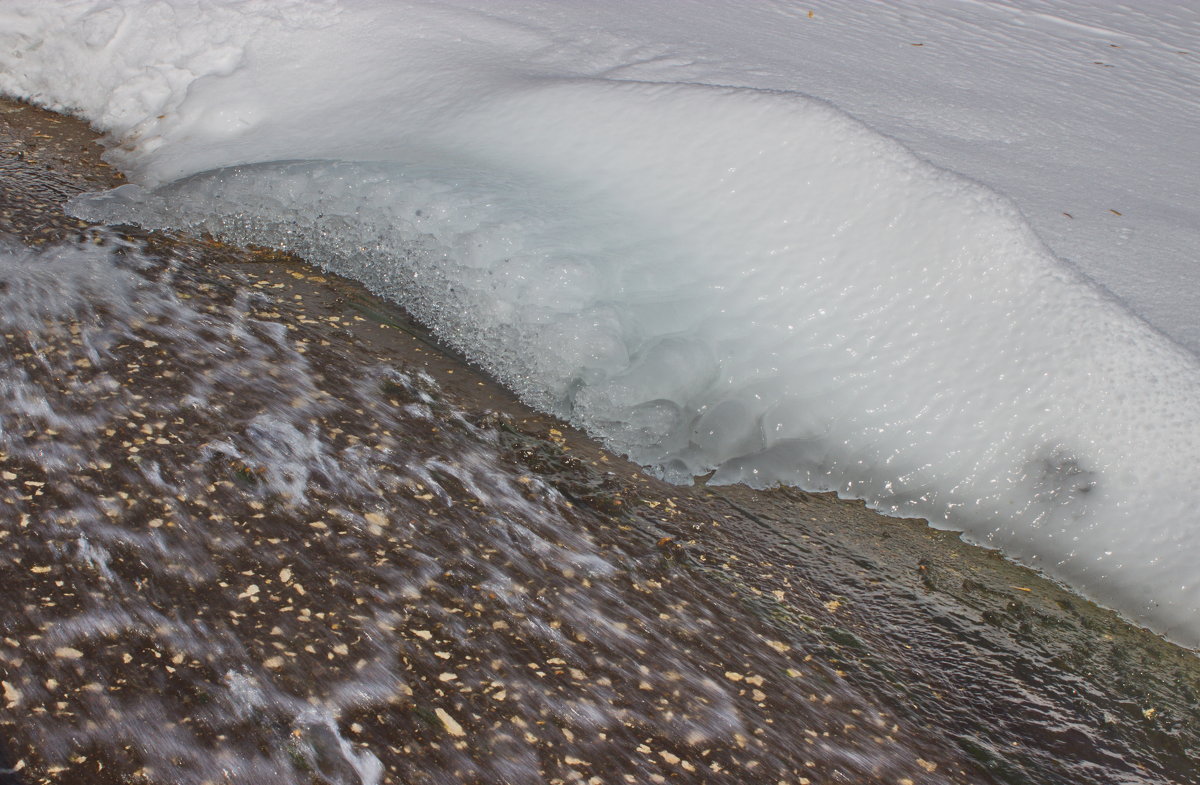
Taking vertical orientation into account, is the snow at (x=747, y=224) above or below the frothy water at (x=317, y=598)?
above

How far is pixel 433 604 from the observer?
2.08 metres

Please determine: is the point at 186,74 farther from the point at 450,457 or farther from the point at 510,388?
the point at 450,457

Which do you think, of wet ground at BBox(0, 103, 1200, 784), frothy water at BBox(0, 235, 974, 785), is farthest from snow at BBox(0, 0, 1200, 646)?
frothy water at BBox(0, 235, 974, 785)

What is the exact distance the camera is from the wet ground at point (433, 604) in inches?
70.6

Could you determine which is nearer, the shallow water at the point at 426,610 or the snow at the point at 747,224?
the shallow water at the point at 426,610

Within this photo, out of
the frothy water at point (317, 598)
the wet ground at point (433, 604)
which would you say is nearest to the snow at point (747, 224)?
the wet ground at point (433, 604)

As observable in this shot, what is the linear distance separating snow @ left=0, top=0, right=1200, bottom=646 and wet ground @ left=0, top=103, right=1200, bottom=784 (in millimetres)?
208

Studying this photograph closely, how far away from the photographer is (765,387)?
2.88 metres

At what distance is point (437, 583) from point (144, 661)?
0.60m

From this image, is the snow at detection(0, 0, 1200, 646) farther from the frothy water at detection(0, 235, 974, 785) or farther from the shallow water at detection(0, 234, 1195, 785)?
the frothy water at detection(0, 235, 974, 785)

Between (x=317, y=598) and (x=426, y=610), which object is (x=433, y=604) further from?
(x=317, y=598)

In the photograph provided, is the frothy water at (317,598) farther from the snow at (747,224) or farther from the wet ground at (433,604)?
the snow at (747,224)

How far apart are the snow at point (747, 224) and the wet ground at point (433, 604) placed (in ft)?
0.68

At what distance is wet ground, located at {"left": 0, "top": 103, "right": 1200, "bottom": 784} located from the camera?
179 centimetres
